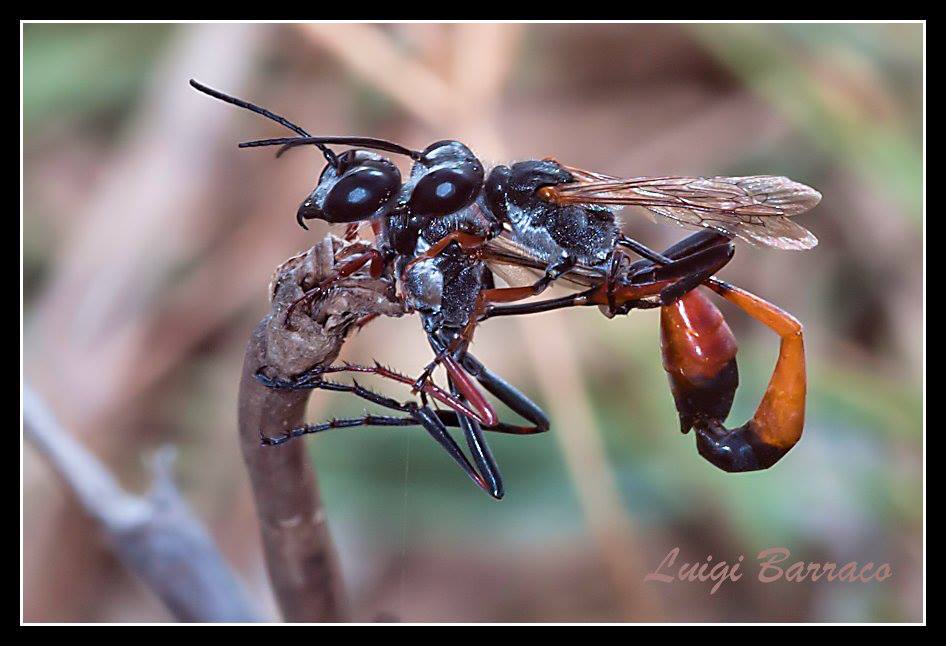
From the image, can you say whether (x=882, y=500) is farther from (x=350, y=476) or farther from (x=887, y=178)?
(x=350, y=476)

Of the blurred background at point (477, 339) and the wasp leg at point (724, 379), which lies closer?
the wasp leg at point (724, 379)

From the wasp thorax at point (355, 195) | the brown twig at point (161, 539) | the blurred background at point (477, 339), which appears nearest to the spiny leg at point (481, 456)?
the wasp thorax at point (355, 195)

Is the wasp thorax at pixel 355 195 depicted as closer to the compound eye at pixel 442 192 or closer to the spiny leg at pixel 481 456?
the compound eye at pixel 442 192

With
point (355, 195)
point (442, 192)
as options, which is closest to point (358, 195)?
point (355, 195)

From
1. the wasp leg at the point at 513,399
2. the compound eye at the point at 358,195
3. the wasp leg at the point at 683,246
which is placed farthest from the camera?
the wasp leg at the point at 513,399

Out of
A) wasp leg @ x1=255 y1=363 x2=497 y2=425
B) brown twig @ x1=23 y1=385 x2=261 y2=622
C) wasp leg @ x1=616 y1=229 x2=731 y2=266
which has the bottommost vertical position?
brown twig @ x1=23 y1=385 x2=261 y2=622

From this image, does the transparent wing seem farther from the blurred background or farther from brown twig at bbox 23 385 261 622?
the blurred background
